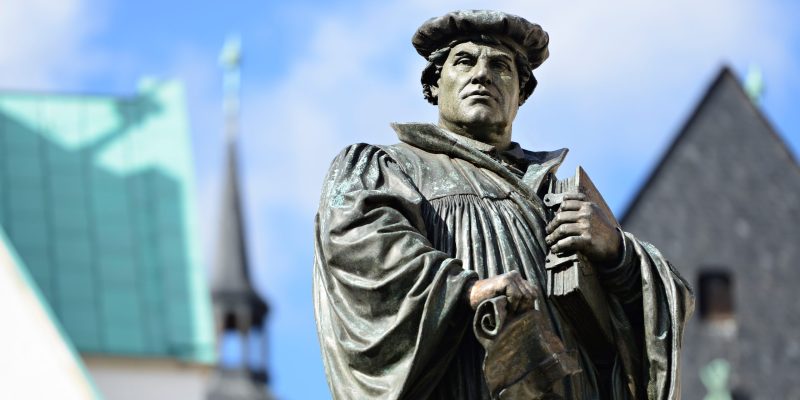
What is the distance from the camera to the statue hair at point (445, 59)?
1070cm

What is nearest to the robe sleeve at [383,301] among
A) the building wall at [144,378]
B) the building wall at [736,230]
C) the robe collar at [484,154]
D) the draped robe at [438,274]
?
the draped robe at [438,274]

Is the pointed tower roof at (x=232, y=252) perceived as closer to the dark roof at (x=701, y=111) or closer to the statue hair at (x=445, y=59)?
the dark roof at (x=701, y=111)

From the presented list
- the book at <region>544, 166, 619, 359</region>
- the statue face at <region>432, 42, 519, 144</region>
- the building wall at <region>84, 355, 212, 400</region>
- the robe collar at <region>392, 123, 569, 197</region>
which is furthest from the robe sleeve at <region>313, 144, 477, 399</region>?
the building wall at <region>84, 355, 212, 400</region>

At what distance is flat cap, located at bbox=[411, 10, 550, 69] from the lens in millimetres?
10617

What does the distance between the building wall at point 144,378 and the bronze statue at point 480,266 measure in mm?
58189

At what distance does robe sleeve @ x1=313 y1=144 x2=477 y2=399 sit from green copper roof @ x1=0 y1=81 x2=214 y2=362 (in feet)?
193

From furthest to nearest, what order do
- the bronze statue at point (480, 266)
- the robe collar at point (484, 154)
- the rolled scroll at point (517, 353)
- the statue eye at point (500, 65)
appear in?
the statue eye at point (500, 65) < the robe collar at point (484, 154) < the bronze statue at point (480, 266) < the rolled scroll at point (517, 353)

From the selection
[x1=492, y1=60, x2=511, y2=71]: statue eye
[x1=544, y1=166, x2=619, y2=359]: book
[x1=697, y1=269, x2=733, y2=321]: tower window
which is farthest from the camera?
[x1=697, y1=269, x2=733, y2=321]: tower window

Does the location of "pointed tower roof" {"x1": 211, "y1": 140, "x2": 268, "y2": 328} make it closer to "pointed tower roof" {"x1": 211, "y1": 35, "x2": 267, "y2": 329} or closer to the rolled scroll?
"pointed tower roof" {"x1": 211, "y1": 35, "x2": 267, "y2": 329}

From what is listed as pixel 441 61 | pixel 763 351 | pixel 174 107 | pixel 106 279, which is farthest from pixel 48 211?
pixel 441 61

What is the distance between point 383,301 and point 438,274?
0.22 metres

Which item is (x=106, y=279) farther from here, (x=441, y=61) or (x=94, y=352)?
(x=441, y=61)

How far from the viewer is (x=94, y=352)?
6894cm

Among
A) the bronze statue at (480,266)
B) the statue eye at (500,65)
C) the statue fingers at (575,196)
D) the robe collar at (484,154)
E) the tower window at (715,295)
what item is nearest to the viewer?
the bronze statue at (480,266)
